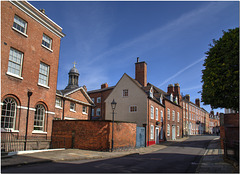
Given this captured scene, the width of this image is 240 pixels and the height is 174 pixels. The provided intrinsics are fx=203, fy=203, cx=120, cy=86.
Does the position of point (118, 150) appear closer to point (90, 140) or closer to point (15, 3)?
point (90, 140)

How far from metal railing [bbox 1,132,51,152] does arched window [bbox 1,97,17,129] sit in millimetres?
694

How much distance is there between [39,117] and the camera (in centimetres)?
1758

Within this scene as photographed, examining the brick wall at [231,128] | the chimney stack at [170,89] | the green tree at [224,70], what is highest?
the chimney stack at [170,89]

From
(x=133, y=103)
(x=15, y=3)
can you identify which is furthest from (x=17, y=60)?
(x=133, y=103)

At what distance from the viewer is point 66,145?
19094 millimetres

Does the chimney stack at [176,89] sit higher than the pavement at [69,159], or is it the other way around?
the chimney stack at [176,89]

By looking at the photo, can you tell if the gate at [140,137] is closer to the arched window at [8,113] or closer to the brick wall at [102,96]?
the arched window at [8,113]

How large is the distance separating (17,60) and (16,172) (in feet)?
32.5

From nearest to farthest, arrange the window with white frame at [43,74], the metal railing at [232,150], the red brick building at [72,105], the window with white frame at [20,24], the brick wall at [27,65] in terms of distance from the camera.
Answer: the metal railing at [232,150] → the brick wall at [27,65] → the window with white frame at [20,24] → the window with white frame at [43,74] → the red brick building at [72,105]

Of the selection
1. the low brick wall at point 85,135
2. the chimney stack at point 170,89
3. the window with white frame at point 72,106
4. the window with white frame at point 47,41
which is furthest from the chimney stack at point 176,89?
the window with white frame at point 47,41

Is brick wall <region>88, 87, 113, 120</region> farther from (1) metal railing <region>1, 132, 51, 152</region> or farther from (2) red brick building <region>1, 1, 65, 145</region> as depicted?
(1) metal railing <region>1, 132, 51, 152</region>

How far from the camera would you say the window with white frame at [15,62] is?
15.1 meters

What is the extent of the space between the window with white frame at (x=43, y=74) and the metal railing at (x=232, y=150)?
15038 millimetres

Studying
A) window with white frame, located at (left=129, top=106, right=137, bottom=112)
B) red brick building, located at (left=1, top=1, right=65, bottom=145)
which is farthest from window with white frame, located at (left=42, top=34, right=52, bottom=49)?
window with white frame, located at (left=129, top=106, right=137, bottom=112)
